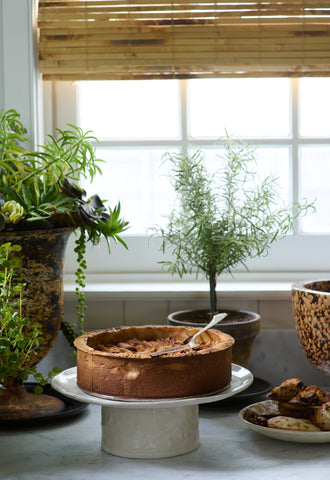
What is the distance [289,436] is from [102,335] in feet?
1.21

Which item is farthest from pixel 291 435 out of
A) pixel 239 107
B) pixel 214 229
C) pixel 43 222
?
pixel 239 107

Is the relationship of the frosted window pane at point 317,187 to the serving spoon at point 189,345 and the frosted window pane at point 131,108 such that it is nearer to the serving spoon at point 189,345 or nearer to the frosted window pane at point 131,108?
the frosted window pane at point 131,108

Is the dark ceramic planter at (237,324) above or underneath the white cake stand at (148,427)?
above

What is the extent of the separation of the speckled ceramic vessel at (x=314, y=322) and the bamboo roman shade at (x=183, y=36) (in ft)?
1.92

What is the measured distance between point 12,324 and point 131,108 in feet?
2.60

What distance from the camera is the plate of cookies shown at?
107 centimetres

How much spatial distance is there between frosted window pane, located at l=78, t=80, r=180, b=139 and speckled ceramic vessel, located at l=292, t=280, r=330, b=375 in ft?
2.04

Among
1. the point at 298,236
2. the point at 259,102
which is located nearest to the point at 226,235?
the point at 298,236

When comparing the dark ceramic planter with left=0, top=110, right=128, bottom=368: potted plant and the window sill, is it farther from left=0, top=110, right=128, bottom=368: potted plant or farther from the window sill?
left=0, top=110, right=128, bottom=368: potted plant

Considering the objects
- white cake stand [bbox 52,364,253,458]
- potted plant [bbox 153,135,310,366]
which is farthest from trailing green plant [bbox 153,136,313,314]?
white cake stand [bbox 52,364,253,458]

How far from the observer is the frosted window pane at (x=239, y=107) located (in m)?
1.64

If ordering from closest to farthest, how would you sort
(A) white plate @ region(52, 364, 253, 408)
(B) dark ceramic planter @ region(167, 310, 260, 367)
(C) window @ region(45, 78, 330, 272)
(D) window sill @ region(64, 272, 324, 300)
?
(A) white plate @ region(52, 364, 253, 408), (B) dark ceramic planter @ region(167, 310, 260, 367), (D) window sill @ region(64, 272, 324, 300), (C) window @ region(45, 78, 330, 272)

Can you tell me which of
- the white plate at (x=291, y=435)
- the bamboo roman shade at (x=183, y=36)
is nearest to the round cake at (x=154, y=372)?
Result: the white plate at (x=291, y=435)

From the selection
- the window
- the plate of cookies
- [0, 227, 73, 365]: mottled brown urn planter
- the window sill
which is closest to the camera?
the plate of cookies
